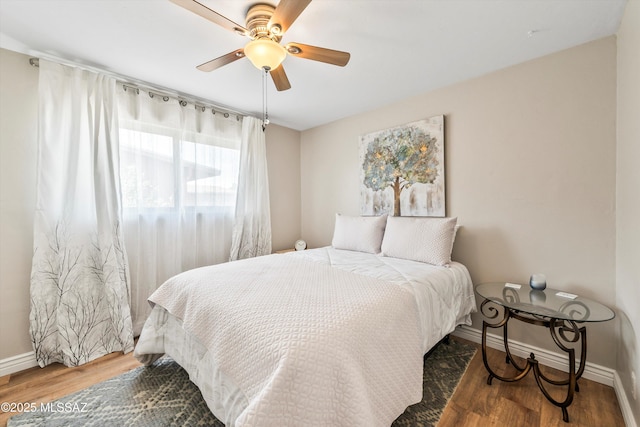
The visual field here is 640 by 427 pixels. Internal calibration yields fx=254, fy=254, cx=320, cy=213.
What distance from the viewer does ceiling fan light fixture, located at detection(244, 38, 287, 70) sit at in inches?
57.9

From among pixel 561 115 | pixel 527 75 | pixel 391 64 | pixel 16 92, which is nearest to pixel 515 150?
pixel 561 115

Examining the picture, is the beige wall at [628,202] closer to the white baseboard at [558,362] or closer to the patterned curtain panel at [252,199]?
the white baseboard at [558,362]

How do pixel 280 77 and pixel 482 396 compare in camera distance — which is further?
pixel 280 77

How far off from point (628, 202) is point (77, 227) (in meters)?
3.79

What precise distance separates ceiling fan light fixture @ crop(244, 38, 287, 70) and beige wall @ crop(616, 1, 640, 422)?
1.88 meters

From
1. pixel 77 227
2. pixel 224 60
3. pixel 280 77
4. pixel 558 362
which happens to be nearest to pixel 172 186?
pixel 77 227

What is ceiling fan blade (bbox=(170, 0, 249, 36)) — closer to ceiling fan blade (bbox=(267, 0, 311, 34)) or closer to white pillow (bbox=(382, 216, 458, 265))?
ceiling fan blade (bbox=(267, 0, 311, 34))

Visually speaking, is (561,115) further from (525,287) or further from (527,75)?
(525,287)

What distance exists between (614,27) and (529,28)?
53 cm

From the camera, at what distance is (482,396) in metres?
1.64

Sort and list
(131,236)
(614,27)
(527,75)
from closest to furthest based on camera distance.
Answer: (614,27) < (527,75) < (131,236)

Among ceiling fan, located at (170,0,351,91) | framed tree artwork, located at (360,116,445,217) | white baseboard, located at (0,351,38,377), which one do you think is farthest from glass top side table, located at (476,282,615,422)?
white baseboard, located at (0,351,38,377)

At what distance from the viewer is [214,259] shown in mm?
2971

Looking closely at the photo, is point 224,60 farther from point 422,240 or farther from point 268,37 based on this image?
point 422,240
